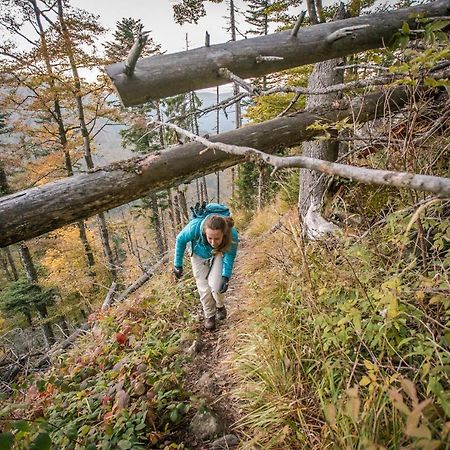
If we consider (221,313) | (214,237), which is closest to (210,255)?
(214,237)

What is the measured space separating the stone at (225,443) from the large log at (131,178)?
7.79 ft

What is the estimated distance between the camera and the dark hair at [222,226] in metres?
3.74

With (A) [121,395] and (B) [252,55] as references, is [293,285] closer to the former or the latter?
(A) [121,395]

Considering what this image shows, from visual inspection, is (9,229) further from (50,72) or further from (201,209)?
(50,72)

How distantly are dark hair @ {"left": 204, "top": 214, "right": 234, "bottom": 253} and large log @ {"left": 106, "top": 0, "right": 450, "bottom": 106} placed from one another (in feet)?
4.94

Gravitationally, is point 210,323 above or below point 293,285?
below

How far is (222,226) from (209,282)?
0.95m

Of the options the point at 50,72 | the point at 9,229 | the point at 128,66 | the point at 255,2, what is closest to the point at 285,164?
the point at 128,66

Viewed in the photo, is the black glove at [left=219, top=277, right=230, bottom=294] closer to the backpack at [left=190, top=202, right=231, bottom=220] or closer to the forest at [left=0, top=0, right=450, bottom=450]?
the forest at [left=0, top=0, right=450, bottom=450]

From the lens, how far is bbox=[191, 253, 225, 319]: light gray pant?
425 cm

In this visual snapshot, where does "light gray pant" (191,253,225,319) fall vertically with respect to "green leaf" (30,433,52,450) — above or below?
below

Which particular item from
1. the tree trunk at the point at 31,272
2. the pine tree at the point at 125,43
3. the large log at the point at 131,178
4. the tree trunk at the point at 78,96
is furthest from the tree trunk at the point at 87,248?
the large log at the point at 131,178

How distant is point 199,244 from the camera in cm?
421

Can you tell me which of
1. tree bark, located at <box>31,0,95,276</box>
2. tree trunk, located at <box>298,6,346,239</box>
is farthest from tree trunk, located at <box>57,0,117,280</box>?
tree trunk, located at <box>298,6,346,239</box>
